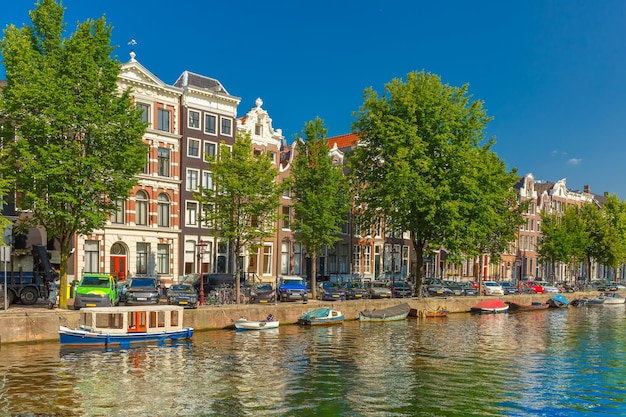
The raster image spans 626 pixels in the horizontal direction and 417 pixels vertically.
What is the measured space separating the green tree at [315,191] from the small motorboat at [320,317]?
27.3 feet

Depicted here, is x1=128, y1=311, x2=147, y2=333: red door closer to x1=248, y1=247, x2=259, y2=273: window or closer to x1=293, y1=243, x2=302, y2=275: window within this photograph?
x1=248, y1=247, x2=259, y2=273: window

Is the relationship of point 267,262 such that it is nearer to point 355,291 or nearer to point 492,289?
point 355,291

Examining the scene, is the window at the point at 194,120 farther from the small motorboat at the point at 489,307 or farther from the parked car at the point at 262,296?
the small motorboat at the point at 489,307

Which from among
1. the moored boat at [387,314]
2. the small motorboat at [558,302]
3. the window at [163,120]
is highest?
the window at [163,120]

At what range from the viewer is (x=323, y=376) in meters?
27.5

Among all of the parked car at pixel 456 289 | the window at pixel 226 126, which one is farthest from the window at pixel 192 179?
the parked car at pixel 456 289

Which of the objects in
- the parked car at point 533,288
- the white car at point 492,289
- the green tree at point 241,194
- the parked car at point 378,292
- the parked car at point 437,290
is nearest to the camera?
the green tree at point 241,194

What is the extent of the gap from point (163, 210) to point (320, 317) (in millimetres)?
22407

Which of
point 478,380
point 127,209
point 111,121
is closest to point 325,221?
point 127,209

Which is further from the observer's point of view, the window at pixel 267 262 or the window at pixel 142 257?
the window at pixel 267 262

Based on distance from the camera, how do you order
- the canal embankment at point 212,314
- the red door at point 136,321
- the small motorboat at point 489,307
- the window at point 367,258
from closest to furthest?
the canal embankment at point 212,314 < the red door at point 136,321 < the small motorboat at point 489,307 < the window at point 367,258

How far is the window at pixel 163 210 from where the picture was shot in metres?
60.2

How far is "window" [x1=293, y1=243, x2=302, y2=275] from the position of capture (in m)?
70.2

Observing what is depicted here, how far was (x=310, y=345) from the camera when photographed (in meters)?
36.1
